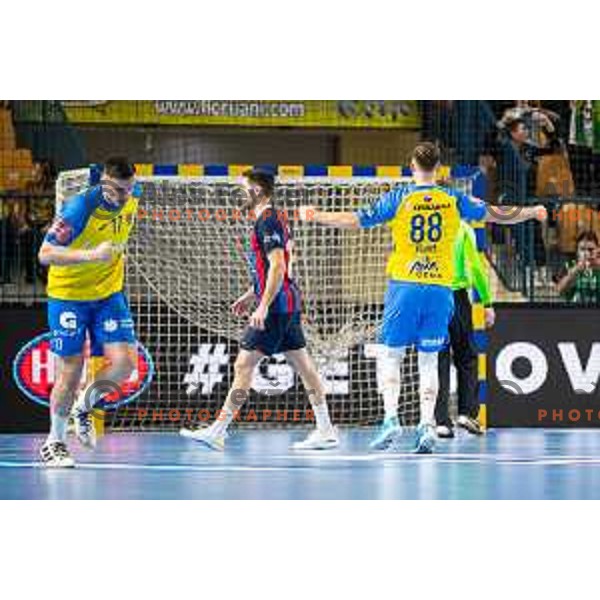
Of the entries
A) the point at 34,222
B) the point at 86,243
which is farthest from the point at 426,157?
the point at 34,222

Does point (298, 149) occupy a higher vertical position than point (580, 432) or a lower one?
higher

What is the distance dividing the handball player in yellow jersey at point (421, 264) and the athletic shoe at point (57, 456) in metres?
2.11

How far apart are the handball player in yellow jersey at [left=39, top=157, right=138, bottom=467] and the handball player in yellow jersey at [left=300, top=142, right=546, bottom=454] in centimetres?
155

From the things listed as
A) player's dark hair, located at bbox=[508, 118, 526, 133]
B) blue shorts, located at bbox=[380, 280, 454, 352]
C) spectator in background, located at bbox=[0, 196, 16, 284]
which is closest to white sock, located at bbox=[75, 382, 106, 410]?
blue shorts, located at bbox=[380, 280, 454, 352]

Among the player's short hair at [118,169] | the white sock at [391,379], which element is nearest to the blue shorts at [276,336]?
the white sock at [391,379]

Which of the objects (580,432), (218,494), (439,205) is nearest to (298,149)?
(580,432)

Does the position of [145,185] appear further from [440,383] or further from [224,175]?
[440,383]

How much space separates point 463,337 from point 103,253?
403cm

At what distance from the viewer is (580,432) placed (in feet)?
48.0

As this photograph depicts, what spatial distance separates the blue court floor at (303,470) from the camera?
10.0 m

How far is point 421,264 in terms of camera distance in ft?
37.8

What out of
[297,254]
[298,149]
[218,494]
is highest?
[298,149]

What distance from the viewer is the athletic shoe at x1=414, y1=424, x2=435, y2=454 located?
1184 cm

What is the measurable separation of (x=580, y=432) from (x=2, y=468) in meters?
5.52
